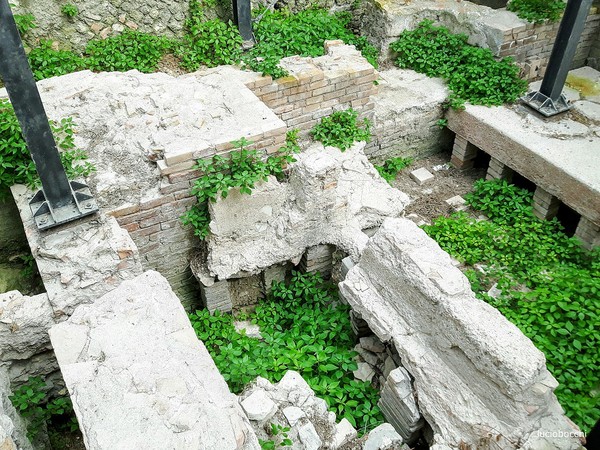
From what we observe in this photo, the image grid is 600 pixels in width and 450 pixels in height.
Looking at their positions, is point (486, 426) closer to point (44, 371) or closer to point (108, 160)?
point (44, 371)

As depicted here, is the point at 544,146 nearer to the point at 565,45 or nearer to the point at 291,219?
the point at 565,45

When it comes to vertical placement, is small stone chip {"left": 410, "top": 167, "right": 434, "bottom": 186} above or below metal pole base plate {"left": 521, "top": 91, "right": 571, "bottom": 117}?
below

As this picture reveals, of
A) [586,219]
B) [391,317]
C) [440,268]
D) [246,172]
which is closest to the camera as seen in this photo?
[440,268]

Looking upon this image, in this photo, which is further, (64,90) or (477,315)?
(64,90)

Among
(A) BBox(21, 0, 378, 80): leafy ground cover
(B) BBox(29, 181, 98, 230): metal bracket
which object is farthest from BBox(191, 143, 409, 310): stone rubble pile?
(A) BBox(21, 0, 378, 80): leafy ground cover

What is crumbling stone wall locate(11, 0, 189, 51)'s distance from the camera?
5.87 metres

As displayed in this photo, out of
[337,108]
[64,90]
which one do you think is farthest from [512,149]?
[64,90]

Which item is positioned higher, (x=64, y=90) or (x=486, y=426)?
(x=64, y=90)

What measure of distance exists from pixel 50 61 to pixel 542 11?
19.8ft

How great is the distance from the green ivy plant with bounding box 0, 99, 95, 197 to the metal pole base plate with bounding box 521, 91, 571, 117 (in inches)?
197

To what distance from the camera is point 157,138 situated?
4637mm

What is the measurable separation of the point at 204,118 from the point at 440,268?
101 inches

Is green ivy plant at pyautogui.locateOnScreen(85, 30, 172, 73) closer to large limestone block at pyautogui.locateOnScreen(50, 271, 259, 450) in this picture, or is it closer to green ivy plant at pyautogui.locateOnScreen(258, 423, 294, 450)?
large limestone block at pyautogui.locateOnScreen(50, 271, 259, 450)

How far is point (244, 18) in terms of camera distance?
633 cm
